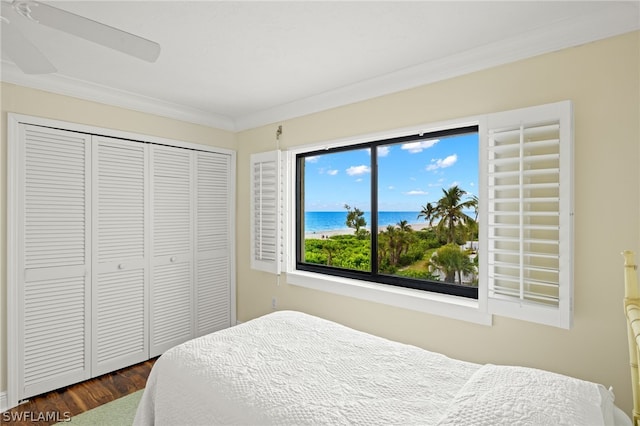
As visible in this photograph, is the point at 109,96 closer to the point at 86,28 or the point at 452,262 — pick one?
the point at 86,28

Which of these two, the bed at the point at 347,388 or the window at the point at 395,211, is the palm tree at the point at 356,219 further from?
the bed at the point at 347,388

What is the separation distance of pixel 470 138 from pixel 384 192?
31.0 inches

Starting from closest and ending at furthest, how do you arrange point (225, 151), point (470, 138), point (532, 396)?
point (532, 396)
point (470, 138)
point (225, 151)

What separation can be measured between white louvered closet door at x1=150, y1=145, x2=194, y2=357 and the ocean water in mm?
1231

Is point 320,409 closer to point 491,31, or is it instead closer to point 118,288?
point 491,31

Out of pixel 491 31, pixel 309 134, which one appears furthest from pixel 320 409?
pixel 309 134

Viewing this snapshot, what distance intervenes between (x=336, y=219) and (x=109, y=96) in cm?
227

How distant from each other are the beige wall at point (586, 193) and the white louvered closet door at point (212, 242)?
7.47 feet

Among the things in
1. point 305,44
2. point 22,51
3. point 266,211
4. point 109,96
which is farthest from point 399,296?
point 109,96

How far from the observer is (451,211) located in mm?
2605

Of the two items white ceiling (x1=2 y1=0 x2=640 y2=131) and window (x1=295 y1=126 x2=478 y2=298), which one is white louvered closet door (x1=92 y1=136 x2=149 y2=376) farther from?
window (x1=295 y1=126 x2=478 y2=298)

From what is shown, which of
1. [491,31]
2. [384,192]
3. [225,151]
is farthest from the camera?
[225,151]

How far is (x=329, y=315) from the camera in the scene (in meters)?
3.00

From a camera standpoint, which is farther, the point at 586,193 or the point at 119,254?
the point at 119,254
